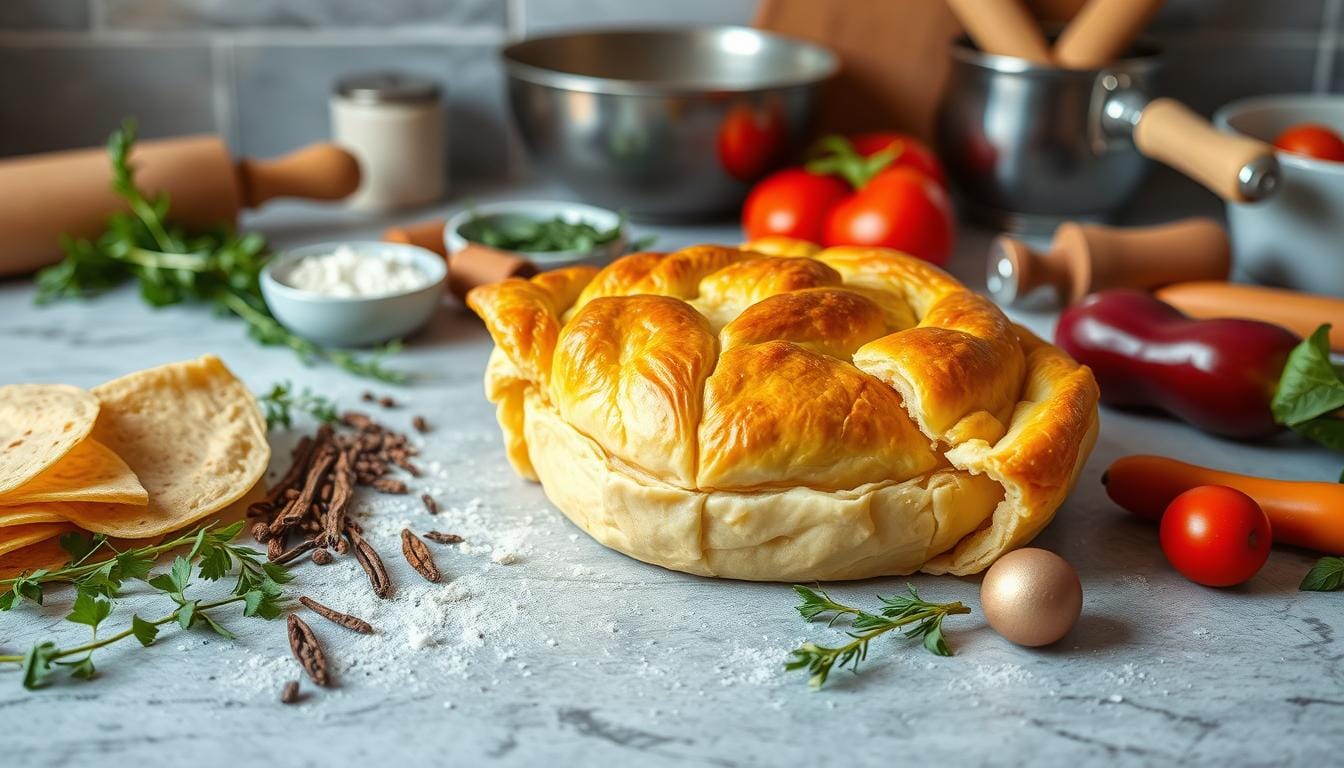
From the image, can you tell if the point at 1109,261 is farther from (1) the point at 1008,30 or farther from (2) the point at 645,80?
(2) the point at 645,80

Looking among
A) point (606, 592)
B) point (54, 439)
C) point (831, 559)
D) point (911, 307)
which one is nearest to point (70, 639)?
point (54, 439)

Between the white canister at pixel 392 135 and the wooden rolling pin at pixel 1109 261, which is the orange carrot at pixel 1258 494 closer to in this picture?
the wooden rolling pin at pixel 1109 261

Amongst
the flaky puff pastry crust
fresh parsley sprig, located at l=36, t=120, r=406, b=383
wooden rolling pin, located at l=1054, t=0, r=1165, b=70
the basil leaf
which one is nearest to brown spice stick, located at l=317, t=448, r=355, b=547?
the flaky puff pastry crust

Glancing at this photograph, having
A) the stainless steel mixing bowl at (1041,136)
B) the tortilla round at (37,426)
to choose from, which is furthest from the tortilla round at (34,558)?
the stainless steel mixing bowl at (1041,136)

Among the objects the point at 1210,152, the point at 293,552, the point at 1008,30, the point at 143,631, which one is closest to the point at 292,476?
the point at 293,552

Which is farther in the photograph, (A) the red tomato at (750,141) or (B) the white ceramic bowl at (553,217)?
(A) the red tomato at (750,141)

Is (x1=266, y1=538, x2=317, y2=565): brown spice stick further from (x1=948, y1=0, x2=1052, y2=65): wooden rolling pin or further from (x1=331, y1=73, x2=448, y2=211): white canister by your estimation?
(x1=948, y1=0, x2=1052, y2=65): wooden rolling pin

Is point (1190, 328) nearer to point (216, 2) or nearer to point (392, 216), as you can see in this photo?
point (392, 216)
